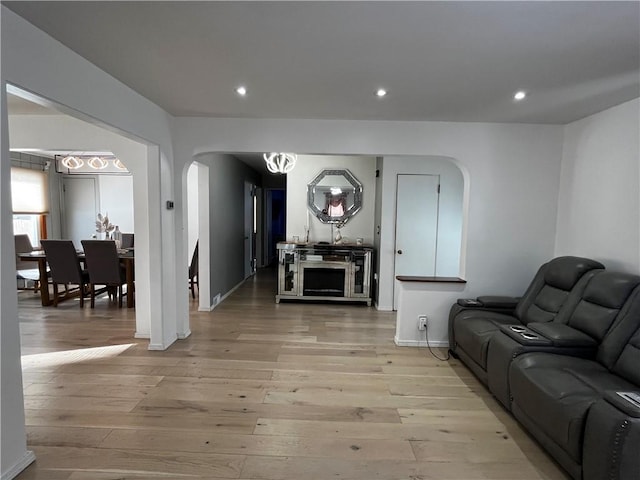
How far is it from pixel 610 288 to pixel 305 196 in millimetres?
4209

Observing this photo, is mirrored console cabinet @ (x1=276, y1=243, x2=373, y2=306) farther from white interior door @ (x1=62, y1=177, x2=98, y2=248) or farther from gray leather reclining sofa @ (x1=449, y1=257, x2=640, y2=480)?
white interior door @ (x1=62, y1=177, x2=98, y2=248)

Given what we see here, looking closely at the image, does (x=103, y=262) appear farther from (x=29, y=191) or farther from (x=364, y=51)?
(x=364, y=51)

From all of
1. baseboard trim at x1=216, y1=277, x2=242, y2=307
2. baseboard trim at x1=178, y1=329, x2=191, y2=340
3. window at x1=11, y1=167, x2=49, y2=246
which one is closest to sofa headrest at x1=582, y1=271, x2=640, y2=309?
baseboard trim at x1=178, y1=329, x2=191, y2=340

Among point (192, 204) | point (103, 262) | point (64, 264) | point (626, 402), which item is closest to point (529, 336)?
point (626, 402)

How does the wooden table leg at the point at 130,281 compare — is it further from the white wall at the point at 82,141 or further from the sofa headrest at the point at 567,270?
the sofa headrest at the point at 567,270

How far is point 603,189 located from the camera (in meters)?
2.90

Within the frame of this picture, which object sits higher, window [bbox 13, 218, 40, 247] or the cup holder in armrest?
window [bbox 13, 218, 40, 247]

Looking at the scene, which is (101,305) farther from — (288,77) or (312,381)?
(288,77)

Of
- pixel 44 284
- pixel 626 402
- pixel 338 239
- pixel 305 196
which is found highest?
pixel 305 196

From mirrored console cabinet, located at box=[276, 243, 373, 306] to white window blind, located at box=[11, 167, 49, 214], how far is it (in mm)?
5174

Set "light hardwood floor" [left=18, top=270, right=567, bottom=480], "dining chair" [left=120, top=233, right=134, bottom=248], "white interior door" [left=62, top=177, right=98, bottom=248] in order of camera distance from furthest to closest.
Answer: "white interior door" [left=62, top=177, right=98, bottom=248] → "dining chair" [left=120, top=233, right=134, bottom=248] → "light hardwood floor" [left=18, top=270, right=567, bottom=480]

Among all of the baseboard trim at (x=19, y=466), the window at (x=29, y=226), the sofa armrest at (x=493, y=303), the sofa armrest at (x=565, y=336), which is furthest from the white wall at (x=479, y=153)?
the window at (x=29, y=226)

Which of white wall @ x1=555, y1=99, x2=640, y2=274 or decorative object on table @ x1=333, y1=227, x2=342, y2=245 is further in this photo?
decorative object on table @ x1=333, y1=227, x2=342, y2=245

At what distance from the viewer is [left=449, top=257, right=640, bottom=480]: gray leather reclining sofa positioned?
1509 millimetres
